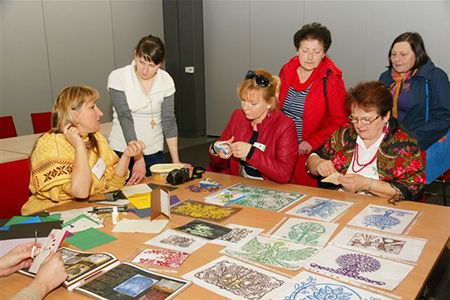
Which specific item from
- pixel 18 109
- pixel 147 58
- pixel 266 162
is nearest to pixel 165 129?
pixel 147 58

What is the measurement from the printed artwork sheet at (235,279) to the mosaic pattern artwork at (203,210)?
44 centimetres

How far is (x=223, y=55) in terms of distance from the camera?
7125mm

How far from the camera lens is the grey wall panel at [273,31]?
6.30 metres

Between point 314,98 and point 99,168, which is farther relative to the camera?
point 314,98

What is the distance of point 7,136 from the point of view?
4.32 meters

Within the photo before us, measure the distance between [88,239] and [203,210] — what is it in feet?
1.77

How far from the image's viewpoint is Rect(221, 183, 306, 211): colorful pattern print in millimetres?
2068

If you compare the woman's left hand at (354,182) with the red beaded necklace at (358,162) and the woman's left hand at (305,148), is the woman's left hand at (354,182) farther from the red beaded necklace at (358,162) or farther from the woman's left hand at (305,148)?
the woman's left hand at (305,148)

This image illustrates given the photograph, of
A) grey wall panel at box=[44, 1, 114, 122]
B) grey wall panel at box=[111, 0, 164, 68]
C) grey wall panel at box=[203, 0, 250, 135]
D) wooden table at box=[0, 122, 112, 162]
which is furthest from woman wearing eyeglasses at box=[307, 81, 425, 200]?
grey wall panel at box=[111, 0, 164, 68]

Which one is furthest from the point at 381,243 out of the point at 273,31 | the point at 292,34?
the point at 273,31

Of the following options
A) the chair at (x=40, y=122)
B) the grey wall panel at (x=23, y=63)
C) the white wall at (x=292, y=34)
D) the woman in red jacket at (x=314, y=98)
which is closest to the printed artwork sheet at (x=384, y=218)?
the woman in red jacket at (x=314, y=98)

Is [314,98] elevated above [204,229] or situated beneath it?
elevated above

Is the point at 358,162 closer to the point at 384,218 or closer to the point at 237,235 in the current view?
the point at 384,218

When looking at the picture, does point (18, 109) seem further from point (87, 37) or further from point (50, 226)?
point (50, 226)
